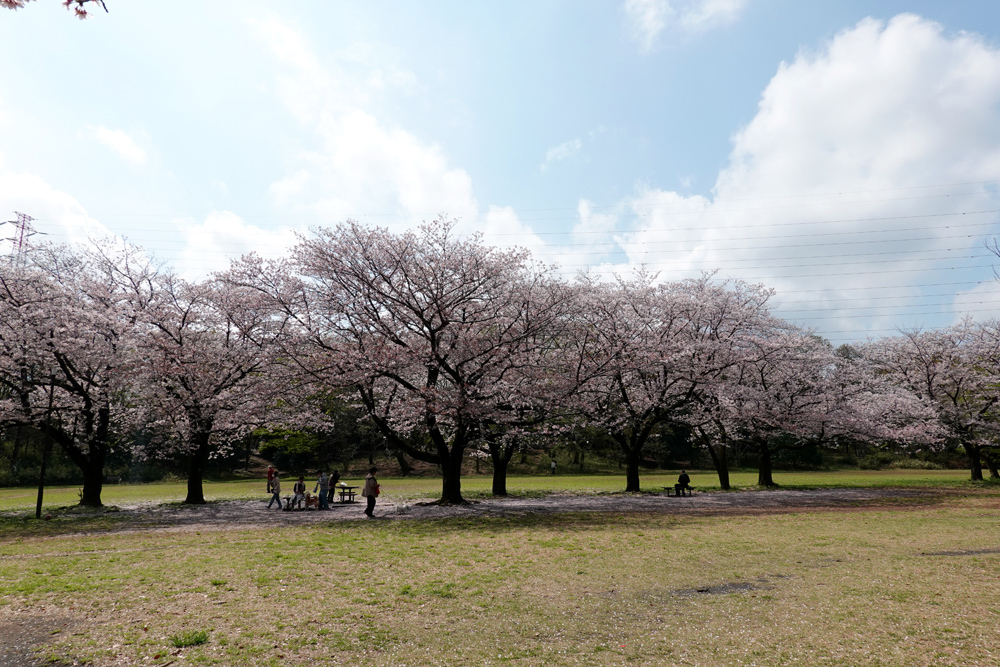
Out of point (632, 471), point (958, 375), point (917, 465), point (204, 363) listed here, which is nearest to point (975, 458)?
point (958, 375)

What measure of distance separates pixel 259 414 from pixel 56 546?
11238 millimetres

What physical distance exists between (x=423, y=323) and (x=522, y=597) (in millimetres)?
13629

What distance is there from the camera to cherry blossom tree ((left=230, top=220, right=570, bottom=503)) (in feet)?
64.6

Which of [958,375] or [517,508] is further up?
[958,375]

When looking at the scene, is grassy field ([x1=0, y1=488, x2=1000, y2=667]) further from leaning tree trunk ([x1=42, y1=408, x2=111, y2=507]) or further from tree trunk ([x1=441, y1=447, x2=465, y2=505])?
leaning tree trunk ([x1=42, y1=408, x2=111, y2=507])

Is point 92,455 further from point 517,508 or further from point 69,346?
point 517,508

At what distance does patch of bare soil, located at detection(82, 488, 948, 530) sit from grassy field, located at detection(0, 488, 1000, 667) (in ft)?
13.5

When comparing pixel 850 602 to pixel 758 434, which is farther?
pixel 758 434

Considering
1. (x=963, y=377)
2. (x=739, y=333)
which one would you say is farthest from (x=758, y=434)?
(x=963, y=377)

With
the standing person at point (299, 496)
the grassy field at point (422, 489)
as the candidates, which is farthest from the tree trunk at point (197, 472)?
the standing person at point (299, 496)

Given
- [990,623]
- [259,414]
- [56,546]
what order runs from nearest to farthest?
1. [990,623]
2. [56,546]
3. [259,414]

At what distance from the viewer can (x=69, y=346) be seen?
1905 cm

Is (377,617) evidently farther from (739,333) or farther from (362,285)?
(739,333)

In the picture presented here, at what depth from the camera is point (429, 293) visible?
787 inches
